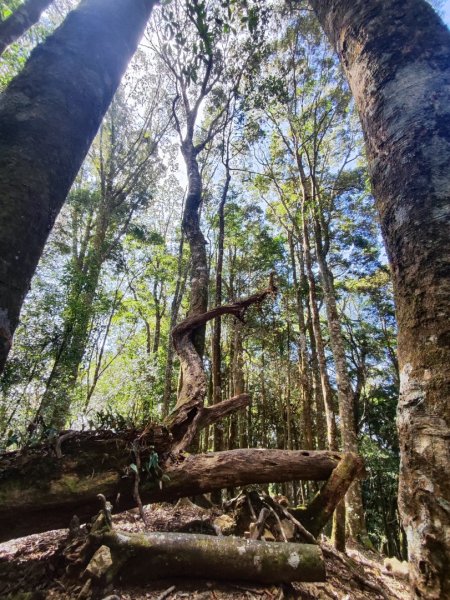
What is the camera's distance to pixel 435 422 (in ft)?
2.62

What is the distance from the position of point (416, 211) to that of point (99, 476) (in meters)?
3.70

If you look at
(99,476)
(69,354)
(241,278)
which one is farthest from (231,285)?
(99,476)

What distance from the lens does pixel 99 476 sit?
11.0ft

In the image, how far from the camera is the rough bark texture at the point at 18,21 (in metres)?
2.92

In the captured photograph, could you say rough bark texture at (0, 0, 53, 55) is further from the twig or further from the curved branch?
the twig

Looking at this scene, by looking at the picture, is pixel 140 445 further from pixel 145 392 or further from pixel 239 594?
pixel 145 392

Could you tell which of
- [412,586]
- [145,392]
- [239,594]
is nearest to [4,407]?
[145,392]

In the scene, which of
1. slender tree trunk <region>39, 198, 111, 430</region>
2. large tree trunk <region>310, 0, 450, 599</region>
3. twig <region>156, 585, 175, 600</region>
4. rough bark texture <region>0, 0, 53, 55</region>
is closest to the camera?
large tree trunk <region>310, 0, 450, 599</region>

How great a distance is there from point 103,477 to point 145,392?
393 inches

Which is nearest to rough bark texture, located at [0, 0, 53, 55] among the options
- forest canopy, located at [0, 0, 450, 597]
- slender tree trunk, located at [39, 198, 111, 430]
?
forest canopy, located at [0, 0, 450, 597]

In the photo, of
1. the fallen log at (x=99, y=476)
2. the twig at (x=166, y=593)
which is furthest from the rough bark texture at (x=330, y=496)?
the twig at (x=166, y=593)

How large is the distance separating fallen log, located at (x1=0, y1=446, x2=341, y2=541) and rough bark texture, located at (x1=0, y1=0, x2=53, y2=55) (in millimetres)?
3963

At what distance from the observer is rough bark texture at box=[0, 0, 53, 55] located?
9.57 feet

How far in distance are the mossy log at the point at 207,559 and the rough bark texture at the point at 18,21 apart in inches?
178
